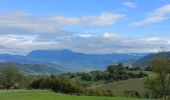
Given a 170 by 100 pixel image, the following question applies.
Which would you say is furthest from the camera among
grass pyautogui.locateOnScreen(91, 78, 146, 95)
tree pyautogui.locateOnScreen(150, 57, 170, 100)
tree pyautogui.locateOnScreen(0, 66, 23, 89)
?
tree pyautogui.locateOnScreen(0, 66, 23, 89)

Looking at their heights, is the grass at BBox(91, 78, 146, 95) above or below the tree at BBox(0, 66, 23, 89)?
below

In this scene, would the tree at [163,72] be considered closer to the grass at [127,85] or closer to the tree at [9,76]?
the grass at [127,85]

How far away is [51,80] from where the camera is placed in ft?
411

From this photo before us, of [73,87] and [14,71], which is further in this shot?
[14,71]

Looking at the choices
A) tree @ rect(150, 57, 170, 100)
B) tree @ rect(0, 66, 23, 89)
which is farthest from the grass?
tree @ rect(150, 57, 170, 100)

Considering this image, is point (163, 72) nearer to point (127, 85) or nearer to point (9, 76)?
point (127, 85)

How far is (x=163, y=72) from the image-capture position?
114 meters

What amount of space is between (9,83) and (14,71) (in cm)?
1036

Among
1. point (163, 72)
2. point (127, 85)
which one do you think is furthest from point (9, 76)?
point (163, 72)

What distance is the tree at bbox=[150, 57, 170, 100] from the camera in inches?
4469

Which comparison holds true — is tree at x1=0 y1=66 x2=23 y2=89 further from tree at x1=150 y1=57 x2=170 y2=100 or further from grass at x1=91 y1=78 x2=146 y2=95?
tree at x1=150 y1=57 x2=170 y2=100

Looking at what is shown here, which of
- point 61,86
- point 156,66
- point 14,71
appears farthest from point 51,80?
point 14,71

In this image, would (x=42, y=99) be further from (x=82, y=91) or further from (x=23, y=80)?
(x=23, y=80)

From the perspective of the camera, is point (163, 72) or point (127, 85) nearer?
point (163, 72)
